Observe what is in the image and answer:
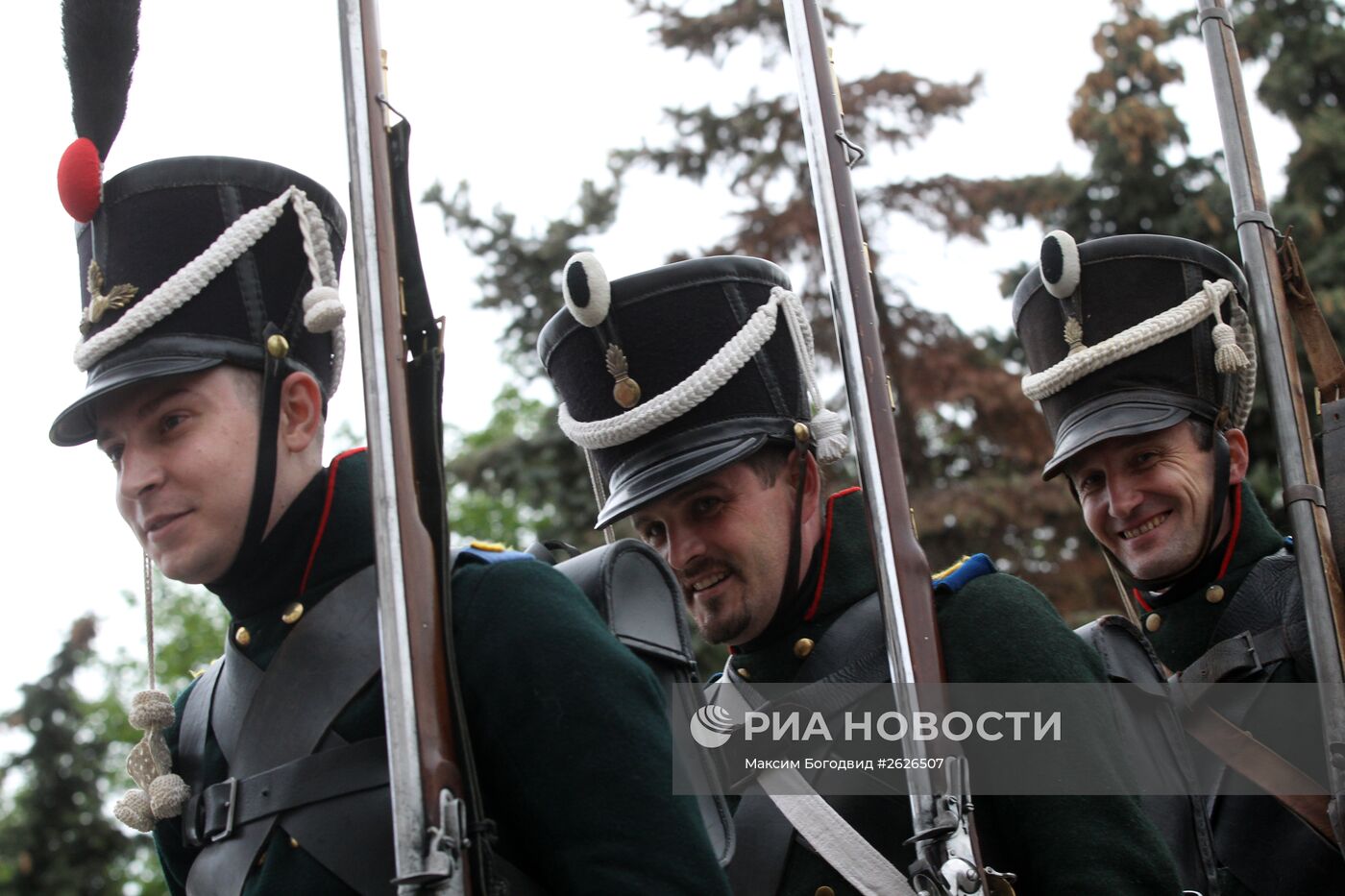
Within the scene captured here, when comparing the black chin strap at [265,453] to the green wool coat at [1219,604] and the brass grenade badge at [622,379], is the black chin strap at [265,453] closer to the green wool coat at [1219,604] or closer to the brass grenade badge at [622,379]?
the brass grenade badge at [622,379]

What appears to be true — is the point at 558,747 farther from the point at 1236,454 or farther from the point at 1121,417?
the point at 1236,454

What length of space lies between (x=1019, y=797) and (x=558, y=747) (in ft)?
3.62

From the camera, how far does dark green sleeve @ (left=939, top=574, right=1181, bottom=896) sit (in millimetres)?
2873

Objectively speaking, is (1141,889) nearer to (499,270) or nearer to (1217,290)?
(1217,290)

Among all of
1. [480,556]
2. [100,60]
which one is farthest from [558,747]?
[100,60]

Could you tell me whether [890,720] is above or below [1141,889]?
above

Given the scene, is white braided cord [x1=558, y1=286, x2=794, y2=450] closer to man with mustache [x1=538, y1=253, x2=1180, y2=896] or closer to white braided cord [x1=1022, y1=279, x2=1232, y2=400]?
man with mustache [x1=538, y1=253, x2=1180, y2=896]

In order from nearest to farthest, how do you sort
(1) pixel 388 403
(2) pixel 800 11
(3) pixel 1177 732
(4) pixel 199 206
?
(1) pixel 388 403 < (4) pixel 199 206 < (2) pixel 800 11 < (3) pixel 1177 732

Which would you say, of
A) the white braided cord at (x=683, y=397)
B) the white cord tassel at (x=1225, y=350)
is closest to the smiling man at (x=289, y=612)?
the white braided cord at (x=683, y=397)

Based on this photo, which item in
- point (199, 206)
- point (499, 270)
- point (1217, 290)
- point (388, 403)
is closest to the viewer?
point (388, 403)

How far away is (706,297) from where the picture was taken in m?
3.70

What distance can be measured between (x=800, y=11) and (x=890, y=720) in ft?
5.33

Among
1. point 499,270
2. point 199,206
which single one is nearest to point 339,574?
point 199,206

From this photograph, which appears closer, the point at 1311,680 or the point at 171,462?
the point at 171,462
